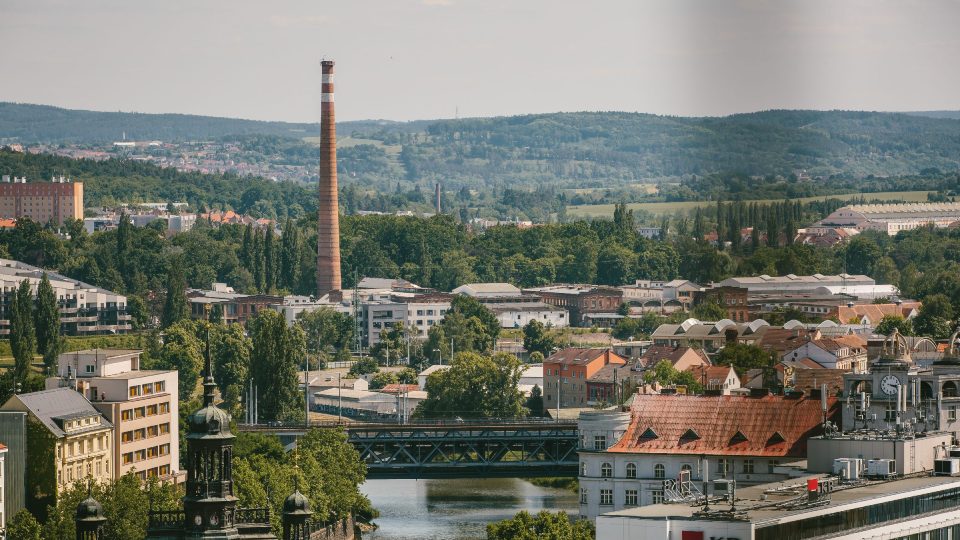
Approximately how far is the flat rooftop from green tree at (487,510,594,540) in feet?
18.9

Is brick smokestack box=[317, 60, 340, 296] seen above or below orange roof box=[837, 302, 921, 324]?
above

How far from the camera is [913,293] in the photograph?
11600 centimetres

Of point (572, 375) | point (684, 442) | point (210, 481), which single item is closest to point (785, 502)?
point (210, 481)

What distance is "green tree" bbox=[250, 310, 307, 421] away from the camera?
76.4m

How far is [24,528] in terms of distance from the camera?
44375 mm

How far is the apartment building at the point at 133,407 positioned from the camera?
55.2 meters

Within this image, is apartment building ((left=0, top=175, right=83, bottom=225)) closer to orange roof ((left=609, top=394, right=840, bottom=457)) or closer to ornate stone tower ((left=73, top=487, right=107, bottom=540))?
orange roof ((left=609, top=394, right=840, bottom=457))

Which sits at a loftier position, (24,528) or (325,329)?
(325,329)

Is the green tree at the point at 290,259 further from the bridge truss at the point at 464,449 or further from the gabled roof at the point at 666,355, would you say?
the bridge truss at the point at 464,449

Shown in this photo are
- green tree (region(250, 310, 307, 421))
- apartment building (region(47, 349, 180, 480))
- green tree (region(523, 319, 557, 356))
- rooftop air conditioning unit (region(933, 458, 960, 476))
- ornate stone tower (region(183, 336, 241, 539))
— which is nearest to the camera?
ornate stone tower (region(183, 336, 241, 539))

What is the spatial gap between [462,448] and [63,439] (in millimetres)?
14362

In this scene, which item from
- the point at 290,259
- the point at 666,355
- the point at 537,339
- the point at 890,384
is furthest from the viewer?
the point at 290,259

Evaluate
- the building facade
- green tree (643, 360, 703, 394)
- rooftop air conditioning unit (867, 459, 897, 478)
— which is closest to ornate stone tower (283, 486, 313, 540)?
rooftop air conditioning unit (867, 459, 897, 478)

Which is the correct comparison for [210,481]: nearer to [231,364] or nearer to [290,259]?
[231,364]
